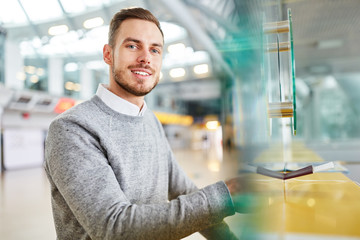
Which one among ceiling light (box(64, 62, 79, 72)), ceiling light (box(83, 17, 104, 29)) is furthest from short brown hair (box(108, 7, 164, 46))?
ceiling light (box(64, 62, 79, 72))

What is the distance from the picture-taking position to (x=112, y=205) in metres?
0.69

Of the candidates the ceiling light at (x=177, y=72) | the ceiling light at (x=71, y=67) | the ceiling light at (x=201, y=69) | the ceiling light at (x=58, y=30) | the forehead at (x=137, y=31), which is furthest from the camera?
the ceiling light at (x=177, y=72)

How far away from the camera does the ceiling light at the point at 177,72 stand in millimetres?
16828

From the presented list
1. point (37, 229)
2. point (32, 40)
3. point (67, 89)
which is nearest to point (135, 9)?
point (37, 229)

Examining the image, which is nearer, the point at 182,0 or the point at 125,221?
the point at 125,221

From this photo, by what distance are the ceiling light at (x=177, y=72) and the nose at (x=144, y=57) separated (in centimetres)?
1592

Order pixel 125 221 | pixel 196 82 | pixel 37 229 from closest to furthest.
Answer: pixel 125 221 → pixel 37 229 → pixel 196 82

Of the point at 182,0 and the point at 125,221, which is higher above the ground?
the point at 182,0

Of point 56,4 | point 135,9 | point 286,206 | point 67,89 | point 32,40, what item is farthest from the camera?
point 67,89

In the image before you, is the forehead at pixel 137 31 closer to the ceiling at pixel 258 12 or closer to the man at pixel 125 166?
the man at pixel 125 166

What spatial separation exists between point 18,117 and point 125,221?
10.0 meters

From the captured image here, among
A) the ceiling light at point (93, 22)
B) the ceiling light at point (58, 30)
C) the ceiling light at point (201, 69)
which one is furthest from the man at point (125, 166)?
the ceiling light at point (201, 69)

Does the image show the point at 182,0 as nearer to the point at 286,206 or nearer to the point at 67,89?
the point at 286,206

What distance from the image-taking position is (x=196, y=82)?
2244 centimetres
